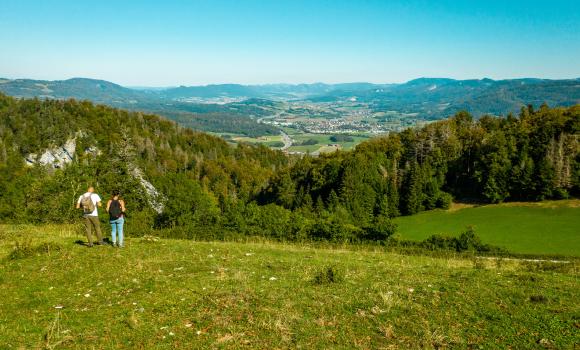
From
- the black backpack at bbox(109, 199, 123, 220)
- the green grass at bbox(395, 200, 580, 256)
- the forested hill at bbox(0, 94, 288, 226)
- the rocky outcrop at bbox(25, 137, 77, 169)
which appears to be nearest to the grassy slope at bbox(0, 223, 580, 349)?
the black backpack at bbox(109, 199, 123, 220)

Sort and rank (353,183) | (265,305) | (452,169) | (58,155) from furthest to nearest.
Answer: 1. (58,155)
2. (452,169)
3. (353,183)
4. (265,305)

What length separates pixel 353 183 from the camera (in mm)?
97625

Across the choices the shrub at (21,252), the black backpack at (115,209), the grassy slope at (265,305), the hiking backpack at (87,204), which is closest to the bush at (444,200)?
the grassy slope at (265,305)

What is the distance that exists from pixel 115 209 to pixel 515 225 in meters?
73.8

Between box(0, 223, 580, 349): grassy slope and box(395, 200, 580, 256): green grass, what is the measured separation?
174ft

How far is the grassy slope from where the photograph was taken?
1065 cm

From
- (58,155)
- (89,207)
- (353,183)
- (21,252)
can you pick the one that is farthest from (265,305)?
(58,155)

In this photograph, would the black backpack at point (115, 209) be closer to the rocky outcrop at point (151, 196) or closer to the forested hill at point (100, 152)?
the rocky outcrop at point (151, 196)

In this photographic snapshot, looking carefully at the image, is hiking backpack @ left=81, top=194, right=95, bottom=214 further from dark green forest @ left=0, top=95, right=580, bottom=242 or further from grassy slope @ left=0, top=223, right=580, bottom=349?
dark green forest @ left=0, top=95, right=580, bottom=242

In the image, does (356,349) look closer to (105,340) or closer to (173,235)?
(105,340)

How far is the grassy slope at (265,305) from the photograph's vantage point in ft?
34.9

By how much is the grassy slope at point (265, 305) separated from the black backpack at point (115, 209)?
216cm

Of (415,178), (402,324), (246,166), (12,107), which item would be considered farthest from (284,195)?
(12,107)

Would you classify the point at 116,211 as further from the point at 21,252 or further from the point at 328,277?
the point at 328,277
